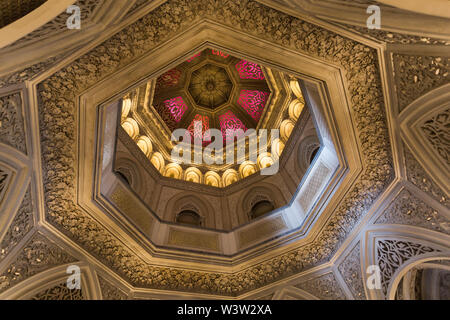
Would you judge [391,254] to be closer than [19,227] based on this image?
No

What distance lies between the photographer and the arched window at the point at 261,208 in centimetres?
697

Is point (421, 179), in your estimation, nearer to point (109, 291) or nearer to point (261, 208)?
point (261, 208)

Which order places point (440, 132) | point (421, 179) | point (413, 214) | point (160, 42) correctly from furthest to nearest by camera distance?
1. point (413, 214)
2. point (421, 179)
3. point (160, 42)
4. point (440, 132)

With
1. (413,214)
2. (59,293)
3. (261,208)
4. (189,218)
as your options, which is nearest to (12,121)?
(59,293)

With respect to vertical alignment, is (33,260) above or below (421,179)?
below

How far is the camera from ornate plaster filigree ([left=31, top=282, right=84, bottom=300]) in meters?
4.70

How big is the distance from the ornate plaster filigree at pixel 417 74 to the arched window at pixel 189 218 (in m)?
4.44

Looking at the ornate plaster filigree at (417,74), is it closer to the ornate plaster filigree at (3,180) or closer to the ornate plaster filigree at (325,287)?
the ornate plaster filigree at (325,287)

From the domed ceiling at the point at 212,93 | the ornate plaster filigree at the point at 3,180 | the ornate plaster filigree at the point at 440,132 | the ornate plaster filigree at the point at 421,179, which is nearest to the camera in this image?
the ornate plaster filigree at the point at 440,132

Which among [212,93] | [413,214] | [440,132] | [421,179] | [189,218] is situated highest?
[212,93]

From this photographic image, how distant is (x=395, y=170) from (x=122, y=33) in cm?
A: 388

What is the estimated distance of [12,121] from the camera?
388 cm

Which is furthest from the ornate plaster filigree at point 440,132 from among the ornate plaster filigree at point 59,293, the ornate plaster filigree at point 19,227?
the ornate plaster filigree at point 59,293

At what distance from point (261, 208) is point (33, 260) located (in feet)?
13.8
